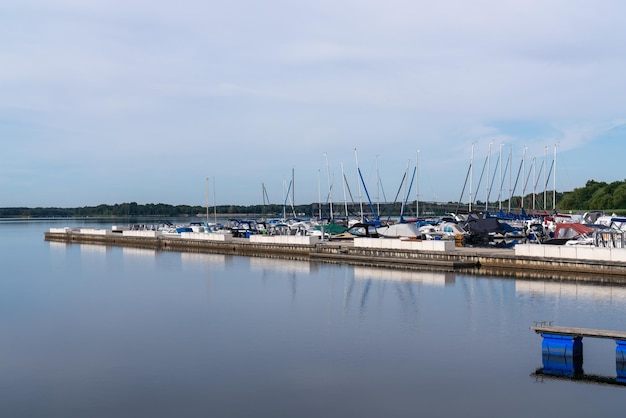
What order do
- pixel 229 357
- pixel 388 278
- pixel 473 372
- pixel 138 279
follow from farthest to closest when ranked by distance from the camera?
pixel 138 279 < pixel 388 278 < pixel 229 357 < pixel 473 372

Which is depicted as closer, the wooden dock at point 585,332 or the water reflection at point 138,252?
the wooden dock at point 585,332

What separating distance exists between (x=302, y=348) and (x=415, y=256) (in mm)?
25974

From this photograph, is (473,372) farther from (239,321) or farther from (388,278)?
(388,278)

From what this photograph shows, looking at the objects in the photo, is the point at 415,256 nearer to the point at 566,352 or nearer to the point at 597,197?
the point at 566,352

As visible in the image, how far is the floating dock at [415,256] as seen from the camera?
126ft

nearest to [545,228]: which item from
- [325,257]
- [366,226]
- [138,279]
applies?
[366,226]

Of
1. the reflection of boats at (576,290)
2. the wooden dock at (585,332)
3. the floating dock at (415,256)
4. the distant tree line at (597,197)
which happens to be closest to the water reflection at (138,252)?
the floating dock at (415,256)

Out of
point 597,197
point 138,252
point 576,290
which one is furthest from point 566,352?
point 597,197

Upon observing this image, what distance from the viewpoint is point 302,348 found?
2312cm

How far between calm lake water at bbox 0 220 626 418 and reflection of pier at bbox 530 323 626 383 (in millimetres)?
533

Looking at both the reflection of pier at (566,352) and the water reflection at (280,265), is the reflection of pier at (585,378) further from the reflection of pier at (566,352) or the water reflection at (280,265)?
the water reflection at (280,265)

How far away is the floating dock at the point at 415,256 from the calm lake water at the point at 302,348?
299 cm

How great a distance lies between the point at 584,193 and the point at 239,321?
446ft

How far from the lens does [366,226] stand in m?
67.2
